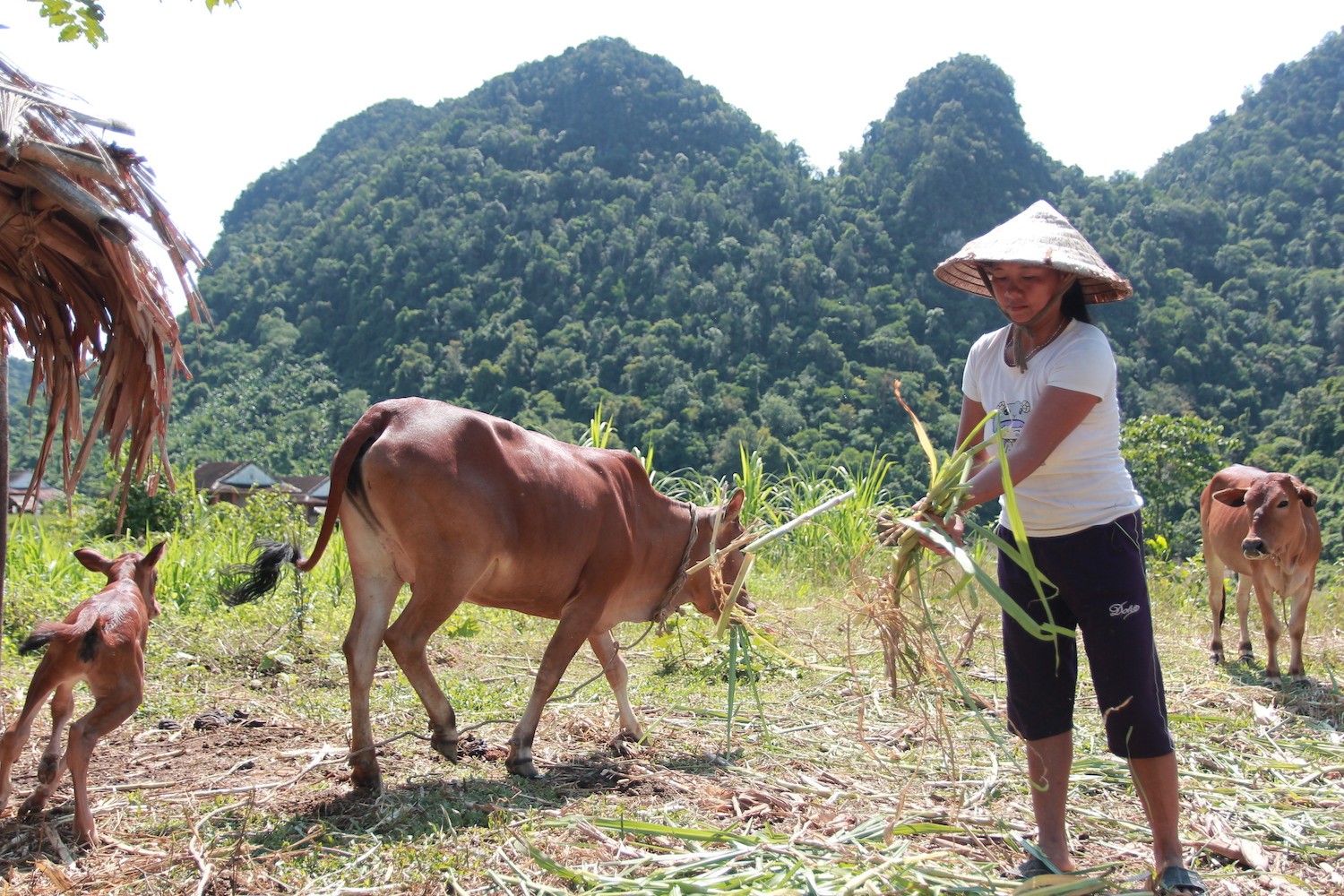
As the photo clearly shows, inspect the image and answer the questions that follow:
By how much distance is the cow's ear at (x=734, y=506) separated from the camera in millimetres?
5375

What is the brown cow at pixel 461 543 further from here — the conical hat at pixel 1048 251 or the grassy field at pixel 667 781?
the conical hat at pixel 1048 251

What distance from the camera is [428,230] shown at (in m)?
50.0

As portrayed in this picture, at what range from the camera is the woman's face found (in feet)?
10.4

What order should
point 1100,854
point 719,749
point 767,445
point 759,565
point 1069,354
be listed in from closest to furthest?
point 1069,354
point 1100,854
point 719,749
point 759,565
point 767,445

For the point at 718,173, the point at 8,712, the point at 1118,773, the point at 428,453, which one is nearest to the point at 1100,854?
the point at 1118,773

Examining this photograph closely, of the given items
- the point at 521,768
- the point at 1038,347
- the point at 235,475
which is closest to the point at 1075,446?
the point at 1038,347

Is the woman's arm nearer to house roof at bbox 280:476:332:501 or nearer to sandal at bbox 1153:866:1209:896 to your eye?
sandal at bbox 1153:866:1209:896

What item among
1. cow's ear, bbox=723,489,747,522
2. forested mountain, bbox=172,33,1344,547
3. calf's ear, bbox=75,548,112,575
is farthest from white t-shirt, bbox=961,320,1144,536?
forested mountain, bbox=172,33,1344,547

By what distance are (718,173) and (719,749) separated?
55.8 meters

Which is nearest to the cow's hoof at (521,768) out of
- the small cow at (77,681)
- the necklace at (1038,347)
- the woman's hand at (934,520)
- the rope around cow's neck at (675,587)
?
the rope around cow's neck at (675,587)

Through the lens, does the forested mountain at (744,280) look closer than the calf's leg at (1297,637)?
No

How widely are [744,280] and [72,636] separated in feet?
140

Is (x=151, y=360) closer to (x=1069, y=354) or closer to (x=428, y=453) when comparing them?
(x=428, y=453)

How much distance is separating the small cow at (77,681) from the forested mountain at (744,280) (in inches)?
851
